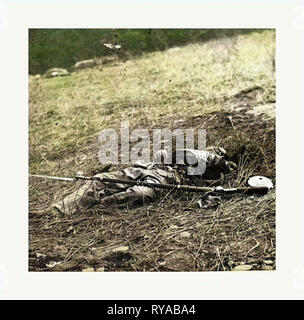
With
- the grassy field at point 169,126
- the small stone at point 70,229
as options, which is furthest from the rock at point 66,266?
the small stone at point 70,229

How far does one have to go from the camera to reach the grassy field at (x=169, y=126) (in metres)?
3.88

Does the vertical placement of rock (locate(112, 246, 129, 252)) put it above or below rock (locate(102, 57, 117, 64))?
below

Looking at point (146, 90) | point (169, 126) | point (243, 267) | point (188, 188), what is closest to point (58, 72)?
point (146, 90)

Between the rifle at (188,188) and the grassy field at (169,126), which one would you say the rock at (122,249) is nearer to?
the grassy field at (169,126)

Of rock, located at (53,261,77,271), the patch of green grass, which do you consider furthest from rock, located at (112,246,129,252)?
the patch of green grass

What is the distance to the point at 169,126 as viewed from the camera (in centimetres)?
407

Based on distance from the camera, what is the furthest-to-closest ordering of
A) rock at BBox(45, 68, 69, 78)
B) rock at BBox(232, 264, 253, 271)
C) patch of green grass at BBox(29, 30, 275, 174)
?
rock at BBox(45, 68, 69, 78) < patch of green grass at BBox(29, 30, 275, 174) < rock at BBox(232, 264, 253, 271)

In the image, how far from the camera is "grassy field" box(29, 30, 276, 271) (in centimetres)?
388

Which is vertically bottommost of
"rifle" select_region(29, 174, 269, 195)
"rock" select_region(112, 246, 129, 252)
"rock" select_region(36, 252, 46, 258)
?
"rock" select_region(36, 252, 46, 258)

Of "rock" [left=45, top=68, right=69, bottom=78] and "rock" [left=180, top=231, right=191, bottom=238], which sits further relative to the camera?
"rock" [left=45, top=68, right=69, bottom=78]

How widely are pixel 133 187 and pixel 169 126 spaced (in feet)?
A: 1.95

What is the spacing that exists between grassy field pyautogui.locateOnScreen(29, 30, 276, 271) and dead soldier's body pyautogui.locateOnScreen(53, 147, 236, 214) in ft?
0.27

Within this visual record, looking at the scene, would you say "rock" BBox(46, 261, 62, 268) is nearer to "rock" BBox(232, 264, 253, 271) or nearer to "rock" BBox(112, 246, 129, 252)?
"rock" BBox(112, 246, 129, 252)
